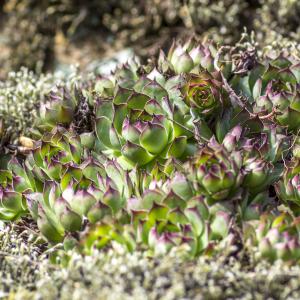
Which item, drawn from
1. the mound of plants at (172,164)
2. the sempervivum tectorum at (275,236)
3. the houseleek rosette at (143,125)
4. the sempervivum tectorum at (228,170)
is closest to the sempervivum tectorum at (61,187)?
the mound of plants at (172,164)

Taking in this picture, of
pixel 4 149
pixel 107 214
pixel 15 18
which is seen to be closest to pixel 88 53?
pixel 15 18

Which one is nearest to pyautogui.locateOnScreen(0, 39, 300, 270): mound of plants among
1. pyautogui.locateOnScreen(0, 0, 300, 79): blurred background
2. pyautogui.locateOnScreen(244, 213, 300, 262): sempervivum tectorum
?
pyautogui.locateOnScreen(244, 213, 300, 262): sempervivum tectorum

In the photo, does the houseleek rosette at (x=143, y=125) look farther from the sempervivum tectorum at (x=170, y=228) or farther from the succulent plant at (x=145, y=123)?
the sempervivum tectorum at (x=170, y=228)

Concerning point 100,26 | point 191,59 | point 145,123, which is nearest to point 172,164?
point 145,123

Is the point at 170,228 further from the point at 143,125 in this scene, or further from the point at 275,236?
the point at 143,125

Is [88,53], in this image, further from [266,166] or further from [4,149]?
[266,166]
